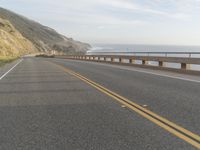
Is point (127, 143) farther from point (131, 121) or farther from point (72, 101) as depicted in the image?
point (72, 101)

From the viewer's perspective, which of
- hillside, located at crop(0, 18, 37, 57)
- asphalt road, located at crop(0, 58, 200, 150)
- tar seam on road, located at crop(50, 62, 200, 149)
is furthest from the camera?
hillside, located at crop(0, 18, 37, 57)

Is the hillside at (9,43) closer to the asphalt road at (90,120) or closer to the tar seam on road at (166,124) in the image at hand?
the asphalt road at (90,120)

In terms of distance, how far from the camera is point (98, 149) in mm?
5523

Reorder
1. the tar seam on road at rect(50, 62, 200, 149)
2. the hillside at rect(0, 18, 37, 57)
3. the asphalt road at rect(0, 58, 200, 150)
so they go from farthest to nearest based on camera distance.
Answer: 1. the hillside at rect(0, 18, 37, 57)
2. the tar seam on road at rect(50, 62, 200, 149)
3. the asphalt road at rect(0, 58, 200, 150)

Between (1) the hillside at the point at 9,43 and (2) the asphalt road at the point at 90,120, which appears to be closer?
(2) the asphalt road at the point at 90,120

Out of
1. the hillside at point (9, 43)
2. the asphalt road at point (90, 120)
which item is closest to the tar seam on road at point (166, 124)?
the asphalt road at point (90, 120)

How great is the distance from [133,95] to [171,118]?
357cm

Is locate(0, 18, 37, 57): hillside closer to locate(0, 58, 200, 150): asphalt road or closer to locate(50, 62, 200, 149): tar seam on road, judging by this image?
locate(0, 58, 200, 150): asphalt road

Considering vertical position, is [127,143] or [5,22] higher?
[5,22]

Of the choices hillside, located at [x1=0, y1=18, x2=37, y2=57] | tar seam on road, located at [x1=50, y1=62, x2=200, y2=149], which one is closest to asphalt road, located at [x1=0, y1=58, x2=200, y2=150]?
tar seam on road, located at [x1=50, y1=62, x2=200, y2=149]

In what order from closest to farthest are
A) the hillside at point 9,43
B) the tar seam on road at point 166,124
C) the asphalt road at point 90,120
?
the asphalt road at point 90,120 < the tar seam on road at point 166,124 < the hillside at point 9,43

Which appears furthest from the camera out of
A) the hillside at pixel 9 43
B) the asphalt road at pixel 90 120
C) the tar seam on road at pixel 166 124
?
the hillside at pixel 9 43

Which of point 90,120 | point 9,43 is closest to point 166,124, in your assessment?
point 90,120

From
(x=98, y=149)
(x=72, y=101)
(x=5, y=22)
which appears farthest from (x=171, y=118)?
(x=5, y=22)
